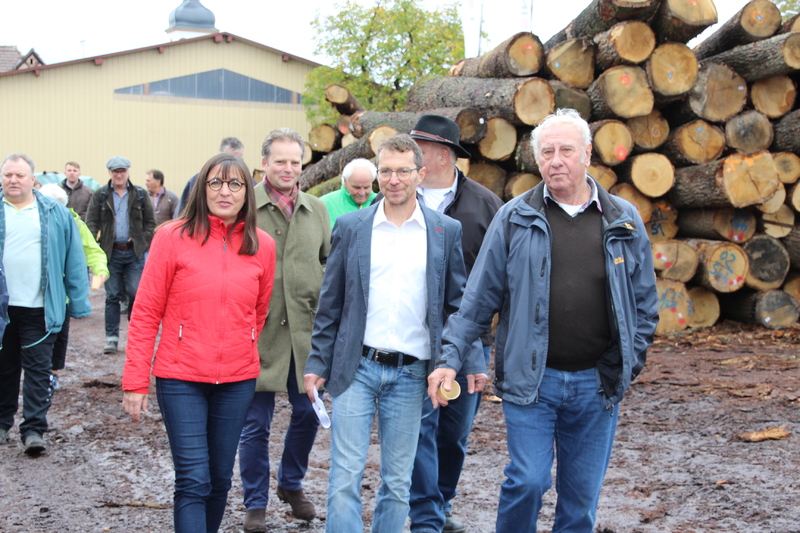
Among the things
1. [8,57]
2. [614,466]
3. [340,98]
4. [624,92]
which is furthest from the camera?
[8,57]

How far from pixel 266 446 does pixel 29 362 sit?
2.28 m

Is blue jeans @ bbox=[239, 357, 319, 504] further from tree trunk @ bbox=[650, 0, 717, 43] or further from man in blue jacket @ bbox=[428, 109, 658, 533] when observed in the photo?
tree trunk @ bbox=[650, 0, 717, 43]

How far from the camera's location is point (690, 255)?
9727 millimetres

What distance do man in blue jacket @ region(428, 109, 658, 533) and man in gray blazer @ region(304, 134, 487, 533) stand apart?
8.3 inches

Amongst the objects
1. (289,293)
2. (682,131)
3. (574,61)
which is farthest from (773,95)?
(289,293)

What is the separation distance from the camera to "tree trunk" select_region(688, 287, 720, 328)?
10.1 metres

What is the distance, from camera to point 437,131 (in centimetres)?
468

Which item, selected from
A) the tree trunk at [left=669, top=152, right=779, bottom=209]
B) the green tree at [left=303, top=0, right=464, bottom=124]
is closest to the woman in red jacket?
the tree trunk at [left=669, top=152, right=779, bottom=209]

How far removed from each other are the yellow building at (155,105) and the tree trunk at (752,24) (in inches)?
881

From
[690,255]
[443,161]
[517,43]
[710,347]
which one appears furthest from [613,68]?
[443,161]

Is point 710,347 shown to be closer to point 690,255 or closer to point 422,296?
point 690,255

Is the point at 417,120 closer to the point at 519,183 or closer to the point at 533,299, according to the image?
the point at 519,183

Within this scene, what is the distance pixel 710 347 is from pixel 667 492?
4880 mm

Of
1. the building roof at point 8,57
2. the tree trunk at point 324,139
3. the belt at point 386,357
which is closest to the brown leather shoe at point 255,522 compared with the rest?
the belt at point 386,357
